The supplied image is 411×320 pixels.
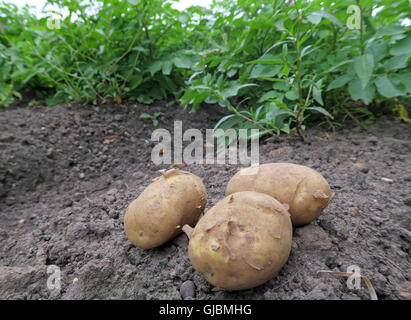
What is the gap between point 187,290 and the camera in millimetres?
752

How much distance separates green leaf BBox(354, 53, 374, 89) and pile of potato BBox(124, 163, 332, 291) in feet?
2.75

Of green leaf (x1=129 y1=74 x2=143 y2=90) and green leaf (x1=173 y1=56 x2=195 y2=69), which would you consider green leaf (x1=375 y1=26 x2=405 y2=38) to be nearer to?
green leaf (x1=173 y1=56 x2=195 y2=69)

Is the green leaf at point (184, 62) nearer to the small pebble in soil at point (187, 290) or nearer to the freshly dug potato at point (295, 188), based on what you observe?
the freshly dug potato at point (295, 188)

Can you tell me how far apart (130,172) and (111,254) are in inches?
37.2

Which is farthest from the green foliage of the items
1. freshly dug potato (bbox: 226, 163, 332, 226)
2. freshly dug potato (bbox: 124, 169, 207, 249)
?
freshly dug potato (bbox: 124, 169, 207, 249)

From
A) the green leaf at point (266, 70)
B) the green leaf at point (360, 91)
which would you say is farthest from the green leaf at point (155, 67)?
the green leaf at point (360, 91)

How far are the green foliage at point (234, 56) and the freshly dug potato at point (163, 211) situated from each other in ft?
2.22

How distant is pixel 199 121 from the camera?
238cm

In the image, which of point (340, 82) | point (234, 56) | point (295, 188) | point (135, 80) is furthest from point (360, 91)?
point (135, 80)

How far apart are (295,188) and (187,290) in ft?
1.46

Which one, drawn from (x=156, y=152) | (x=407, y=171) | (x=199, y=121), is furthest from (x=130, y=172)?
(x=407, y=171)

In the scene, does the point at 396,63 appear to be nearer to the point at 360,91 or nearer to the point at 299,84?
the point at 360,91

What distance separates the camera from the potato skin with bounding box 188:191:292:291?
0.64 meters
